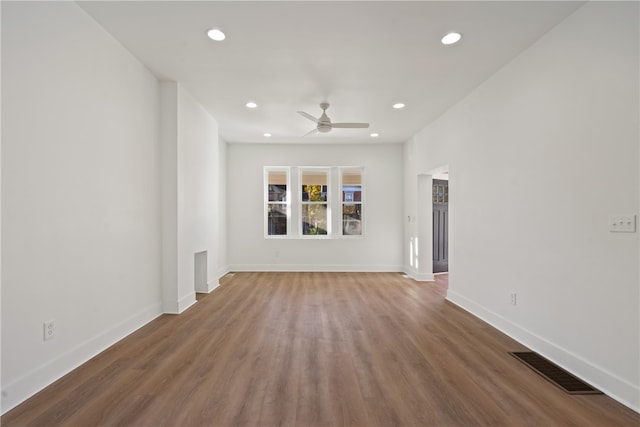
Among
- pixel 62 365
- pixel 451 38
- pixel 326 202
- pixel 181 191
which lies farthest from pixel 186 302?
pixel 451 38

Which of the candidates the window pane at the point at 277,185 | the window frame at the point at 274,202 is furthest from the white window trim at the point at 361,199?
the window pane at the point at 277,185

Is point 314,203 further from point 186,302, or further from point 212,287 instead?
point 186,302

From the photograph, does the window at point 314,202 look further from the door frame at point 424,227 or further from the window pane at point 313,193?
the door frame at point 424,227

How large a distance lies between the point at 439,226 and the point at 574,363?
4.43 metres

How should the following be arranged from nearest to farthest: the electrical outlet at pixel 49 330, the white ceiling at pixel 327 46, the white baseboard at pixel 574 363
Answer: the white baseboard at pixel 574 363 < the electrical outlet at pixel 49 330 < the white ceiling at pixel 327 46

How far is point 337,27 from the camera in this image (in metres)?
2.54

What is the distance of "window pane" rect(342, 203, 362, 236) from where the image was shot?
22.4 ft

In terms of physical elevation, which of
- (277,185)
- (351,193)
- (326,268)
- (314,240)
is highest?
(277,185)

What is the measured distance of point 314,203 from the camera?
6840mm

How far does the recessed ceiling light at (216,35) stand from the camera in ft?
8.47

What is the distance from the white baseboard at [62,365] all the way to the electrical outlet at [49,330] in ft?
0.58

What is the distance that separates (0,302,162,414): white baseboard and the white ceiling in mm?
2645

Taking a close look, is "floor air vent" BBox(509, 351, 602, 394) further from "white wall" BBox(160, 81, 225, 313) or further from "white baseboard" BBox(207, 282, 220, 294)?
"white baseboard" BBox(207, 282, 220, 294)

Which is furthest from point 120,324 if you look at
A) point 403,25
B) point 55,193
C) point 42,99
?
point 403,25
